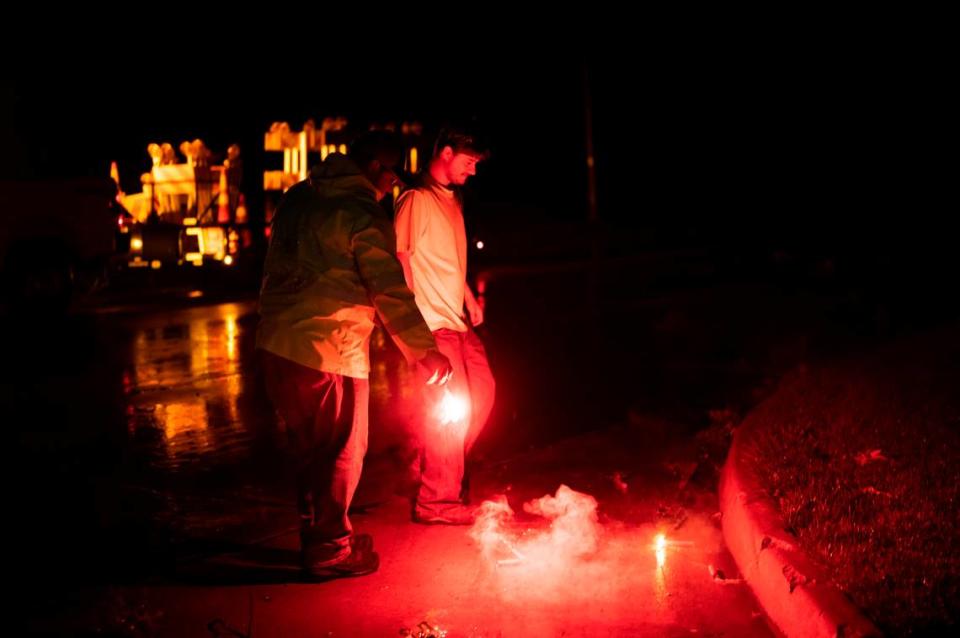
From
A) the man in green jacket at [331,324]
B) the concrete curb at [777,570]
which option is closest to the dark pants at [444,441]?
the man in green jacket at [331,324]

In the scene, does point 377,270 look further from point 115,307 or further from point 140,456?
point 115,307

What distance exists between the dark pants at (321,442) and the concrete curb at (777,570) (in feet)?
6.51

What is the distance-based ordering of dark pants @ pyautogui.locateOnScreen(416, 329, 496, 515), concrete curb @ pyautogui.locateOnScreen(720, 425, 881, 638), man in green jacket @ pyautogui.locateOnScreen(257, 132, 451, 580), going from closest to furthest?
concrete curb @ pyautogui.locateOnScreen(720, 425, 881, 638) → man in green jacket @ pyautogui.locateOnScreen(257, 132, 451, 580) → dark pants @ pyautogui.locateOnScreen(416, 329, 496, 515)

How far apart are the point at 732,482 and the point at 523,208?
131ft

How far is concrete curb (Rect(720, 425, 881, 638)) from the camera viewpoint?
3.79 meters

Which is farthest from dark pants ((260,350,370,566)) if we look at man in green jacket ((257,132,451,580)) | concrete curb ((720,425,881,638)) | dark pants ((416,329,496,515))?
concrete curb ((720,425,881,638))

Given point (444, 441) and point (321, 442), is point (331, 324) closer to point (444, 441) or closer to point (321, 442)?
point (321, 442)

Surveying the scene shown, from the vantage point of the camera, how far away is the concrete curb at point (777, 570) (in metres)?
3.79

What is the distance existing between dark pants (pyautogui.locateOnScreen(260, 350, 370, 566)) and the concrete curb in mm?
1985

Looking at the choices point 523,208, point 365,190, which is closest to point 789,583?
point 365,190

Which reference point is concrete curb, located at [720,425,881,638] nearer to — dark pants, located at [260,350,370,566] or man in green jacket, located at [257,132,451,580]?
man in green jacket, located at [257,132,451,580]

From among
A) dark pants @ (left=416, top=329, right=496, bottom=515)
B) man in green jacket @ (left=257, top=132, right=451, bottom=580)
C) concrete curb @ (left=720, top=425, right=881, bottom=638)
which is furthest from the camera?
dark pants @ (left=416, top=329, right=496, bottom=515)

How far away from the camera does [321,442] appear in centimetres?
457

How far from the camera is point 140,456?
713cm
